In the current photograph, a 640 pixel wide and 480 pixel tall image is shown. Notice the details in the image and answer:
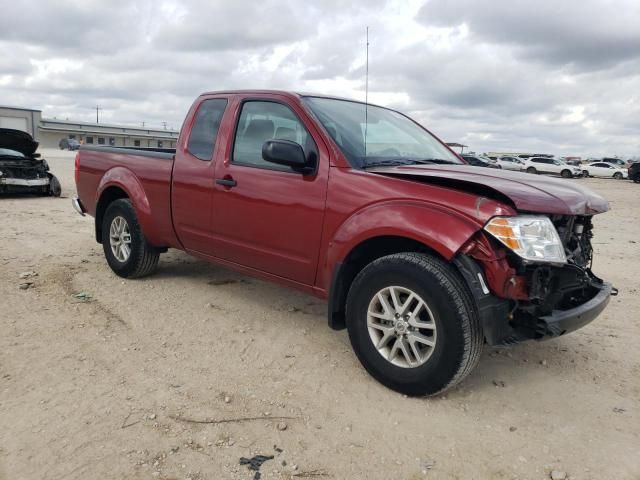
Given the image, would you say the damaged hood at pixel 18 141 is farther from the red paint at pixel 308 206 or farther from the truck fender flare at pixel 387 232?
the truck fender flare at pixel 387 232

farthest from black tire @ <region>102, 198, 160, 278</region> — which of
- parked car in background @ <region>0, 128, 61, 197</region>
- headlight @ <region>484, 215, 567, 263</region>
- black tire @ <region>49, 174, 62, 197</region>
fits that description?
black tire @ <region>49, 174, 62, 197</region>

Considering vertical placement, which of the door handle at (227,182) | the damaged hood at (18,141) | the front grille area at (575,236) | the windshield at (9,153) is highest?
the damaged hood at (18,141)

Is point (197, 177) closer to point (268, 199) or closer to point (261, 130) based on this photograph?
point (261, 130)

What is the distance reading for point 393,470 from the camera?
8.51 ft

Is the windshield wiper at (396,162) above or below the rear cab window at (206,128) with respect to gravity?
below

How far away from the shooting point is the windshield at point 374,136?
3.81 metres

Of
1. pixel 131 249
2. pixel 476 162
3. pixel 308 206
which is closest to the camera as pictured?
pixel 308 206

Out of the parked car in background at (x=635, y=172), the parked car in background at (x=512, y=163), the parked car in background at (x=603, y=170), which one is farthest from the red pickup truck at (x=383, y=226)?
the parked car in background at (x=603, y=170)

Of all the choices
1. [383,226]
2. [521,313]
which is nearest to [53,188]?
[383,226]

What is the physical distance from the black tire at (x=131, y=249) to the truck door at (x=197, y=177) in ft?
2.04

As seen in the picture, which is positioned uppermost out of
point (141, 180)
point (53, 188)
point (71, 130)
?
point (71, 130)

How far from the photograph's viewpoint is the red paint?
119 inches

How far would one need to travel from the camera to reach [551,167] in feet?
130

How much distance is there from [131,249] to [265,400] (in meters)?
2.81
